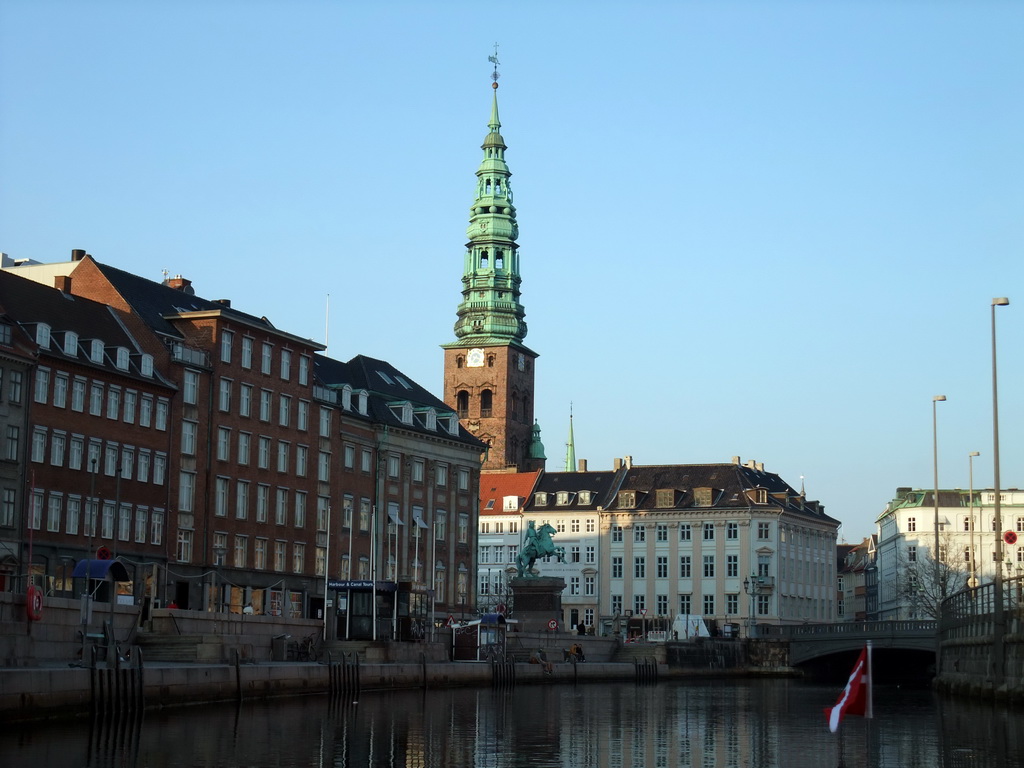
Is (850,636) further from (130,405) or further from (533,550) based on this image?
(130,405)

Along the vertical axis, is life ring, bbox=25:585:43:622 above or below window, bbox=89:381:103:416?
below

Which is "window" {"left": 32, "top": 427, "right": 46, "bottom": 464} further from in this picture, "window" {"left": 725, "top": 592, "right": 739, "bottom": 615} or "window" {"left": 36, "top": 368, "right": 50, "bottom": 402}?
"window" {"left": 725, "top": 592, "right": 739, "bottom": 615}

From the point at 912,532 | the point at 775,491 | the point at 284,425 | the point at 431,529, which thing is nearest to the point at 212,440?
the point at 284,425

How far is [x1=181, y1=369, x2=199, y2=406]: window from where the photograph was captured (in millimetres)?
92863

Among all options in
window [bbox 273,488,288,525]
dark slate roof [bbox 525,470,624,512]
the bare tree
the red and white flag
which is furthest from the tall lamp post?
dark slate roof [bbox 525,470,624,512]

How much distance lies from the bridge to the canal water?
42.0m

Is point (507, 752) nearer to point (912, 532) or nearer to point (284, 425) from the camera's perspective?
point (284, 425)

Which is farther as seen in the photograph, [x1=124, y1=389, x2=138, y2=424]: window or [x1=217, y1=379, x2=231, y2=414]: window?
[x1=217, y1=379, x2=231, y2=414]: window

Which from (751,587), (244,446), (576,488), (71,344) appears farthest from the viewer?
(576,488)

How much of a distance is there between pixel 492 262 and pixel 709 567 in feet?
145

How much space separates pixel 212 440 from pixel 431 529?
2522cm

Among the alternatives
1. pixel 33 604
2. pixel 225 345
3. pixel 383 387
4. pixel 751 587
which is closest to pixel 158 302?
pixel 225 345

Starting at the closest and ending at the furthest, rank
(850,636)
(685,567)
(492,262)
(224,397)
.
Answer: (224,397) < (850,636) < (685,567) < (492,262)

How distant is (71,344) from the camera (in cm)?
8381
